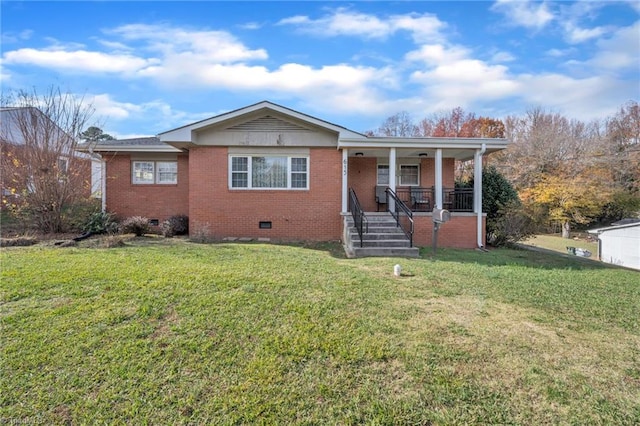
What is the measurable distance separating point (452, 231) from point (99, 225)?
1213 centimetres

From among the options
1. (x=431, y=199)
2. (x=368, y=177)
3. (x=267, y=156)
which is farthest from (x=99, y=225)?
(x=431, y=199)

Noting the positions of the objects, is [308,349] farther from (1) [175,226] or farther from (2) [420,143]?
(1) [175,226]

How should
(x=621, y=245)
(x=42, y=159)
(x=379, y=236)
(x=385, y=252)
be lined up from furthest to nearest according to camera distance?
(x=621, y=245) < (x=42, y=159) < (x=379, y=236) < (x=385, y=252)

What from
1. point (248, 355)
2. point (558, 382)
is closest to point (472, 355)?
point (558, 382)

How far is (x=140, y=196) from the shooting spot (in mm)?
12812

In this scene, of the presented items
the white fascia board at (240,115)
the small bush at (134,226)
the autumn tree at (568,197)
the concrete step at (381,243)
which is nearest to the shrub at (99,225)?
the small bush at (134,226)

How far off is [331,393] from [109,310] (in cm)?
301

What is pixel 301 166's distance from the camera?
11.3m

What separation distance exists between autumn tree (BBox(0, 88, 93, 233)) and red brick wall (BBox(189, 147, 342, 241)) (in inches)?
160

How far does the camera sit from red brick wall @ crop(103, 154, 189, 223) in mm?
12711

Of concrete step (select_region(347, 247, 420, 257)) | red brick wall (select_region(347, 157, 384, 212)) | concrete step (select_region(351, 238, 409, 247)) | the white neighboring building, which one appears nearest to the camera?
concrete step (select_region(347, 247, 420, 257))

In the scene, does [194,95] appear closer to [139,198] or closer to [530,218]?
[139,198]

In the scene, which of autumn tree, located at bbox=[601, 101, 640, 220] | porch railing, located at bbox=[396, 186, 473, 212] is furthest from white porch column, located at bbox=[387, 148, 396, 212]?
autumn tree, located at bbox=[601, 101, 640, 220]

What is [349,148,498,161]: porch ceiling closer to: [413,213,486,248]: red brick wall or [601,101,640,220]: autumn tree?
Result: [413,213,486,248]: red brick wall
